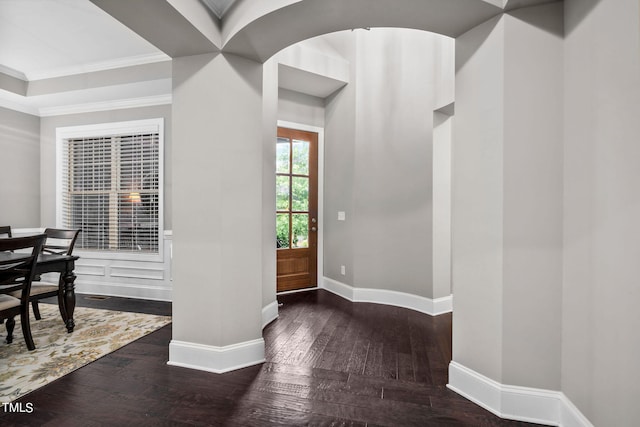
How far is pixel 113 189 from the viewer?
14.2ft

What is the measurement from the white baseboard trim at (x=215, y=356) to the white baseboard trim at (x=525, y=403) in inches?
60.9

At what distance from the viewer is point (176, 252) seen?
2342mm

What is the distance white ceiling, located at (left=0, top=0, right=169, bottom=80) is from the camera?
2.68 meters

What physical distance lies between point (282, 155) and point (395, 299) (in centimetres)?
248

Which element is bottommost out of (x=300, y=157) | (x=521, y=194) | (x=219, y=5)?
(x=521, y=194)

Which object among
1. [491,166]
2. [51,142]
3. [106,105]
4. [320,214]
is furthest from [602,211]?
[51,142]

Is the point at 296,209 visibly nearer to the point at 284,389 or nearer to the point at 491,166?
the point at 284,389

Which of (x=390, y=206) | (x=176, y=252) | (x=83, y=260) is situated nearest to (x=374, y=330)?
(x=390, y=206)

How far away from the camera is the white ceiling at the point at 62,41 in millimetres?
2680

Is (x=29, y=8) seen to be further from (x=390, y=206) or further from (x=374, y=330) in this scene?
(x=374, y=330)

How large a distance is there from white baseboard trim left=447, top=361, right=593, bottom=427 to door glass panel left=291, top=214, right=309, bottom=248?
9.73ft

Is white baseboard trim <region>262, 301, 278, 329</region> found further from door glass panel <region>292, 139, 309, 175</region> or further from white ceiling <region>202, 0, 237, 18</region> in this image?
white ceiling <region>202, 0, 237, 18</region>

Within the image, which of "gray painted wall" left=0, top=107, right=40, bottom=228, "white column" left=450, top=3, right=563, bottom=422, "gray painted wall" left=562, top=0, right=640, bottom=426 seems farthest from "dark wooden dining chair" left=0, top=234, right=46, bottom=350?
"gray painted wall" left=562, top=0, right=640, bottom=426

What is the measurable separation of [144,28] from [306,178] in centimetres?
284
